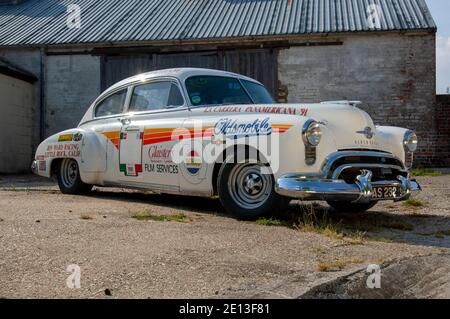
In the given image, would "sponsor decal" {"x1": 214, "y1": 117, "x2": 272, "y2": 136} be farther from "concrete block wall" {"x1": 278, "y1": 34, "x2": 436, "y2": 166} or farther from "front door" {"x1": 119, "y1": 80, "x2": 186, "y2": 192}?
"concrete block wall" {"x1": 278, "y1": 34, "x2": 436, "y2": 166}

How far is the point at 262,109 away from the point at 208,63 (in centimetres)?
921

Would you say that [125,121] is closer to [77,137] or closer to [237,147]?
[77,137]

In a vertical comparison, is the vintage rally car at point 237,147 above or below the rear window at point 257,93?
below

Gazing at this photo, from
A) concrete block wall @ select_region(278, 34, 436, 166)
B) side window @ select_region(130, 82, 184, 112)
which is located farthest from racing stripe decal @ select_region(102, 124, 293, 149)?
concrete block wall @ select_region(278, 34, 436, 166)

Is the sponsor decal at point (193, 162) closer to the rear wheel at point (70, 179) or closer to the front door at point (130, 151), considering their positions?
the front door at point (130, 151)

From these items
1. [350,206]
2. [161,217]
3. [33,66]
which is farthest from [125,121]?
[33,66]

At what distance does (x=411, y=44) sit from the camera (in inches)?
520

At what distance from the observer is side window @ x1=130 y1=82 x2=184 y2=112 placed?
6.32m

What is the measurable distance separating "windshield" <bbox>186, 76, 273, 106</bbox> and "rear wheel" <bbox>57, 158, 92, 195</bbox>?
230cm

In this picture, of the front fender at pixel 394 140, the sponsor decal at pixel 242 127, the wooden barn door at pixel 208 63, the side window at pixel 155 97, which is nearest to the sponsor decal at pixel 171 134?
the sponsor decal at pixel 242 127

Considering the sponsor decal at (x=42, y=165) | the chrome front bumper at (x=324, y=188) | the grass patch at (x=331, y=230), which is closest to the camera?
the grass patch at (x=331, y=230)

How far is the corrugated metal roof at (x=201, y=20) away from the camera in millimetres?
13820

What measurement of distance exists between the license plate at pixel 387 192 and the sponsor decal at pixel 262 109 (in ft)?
3.32
